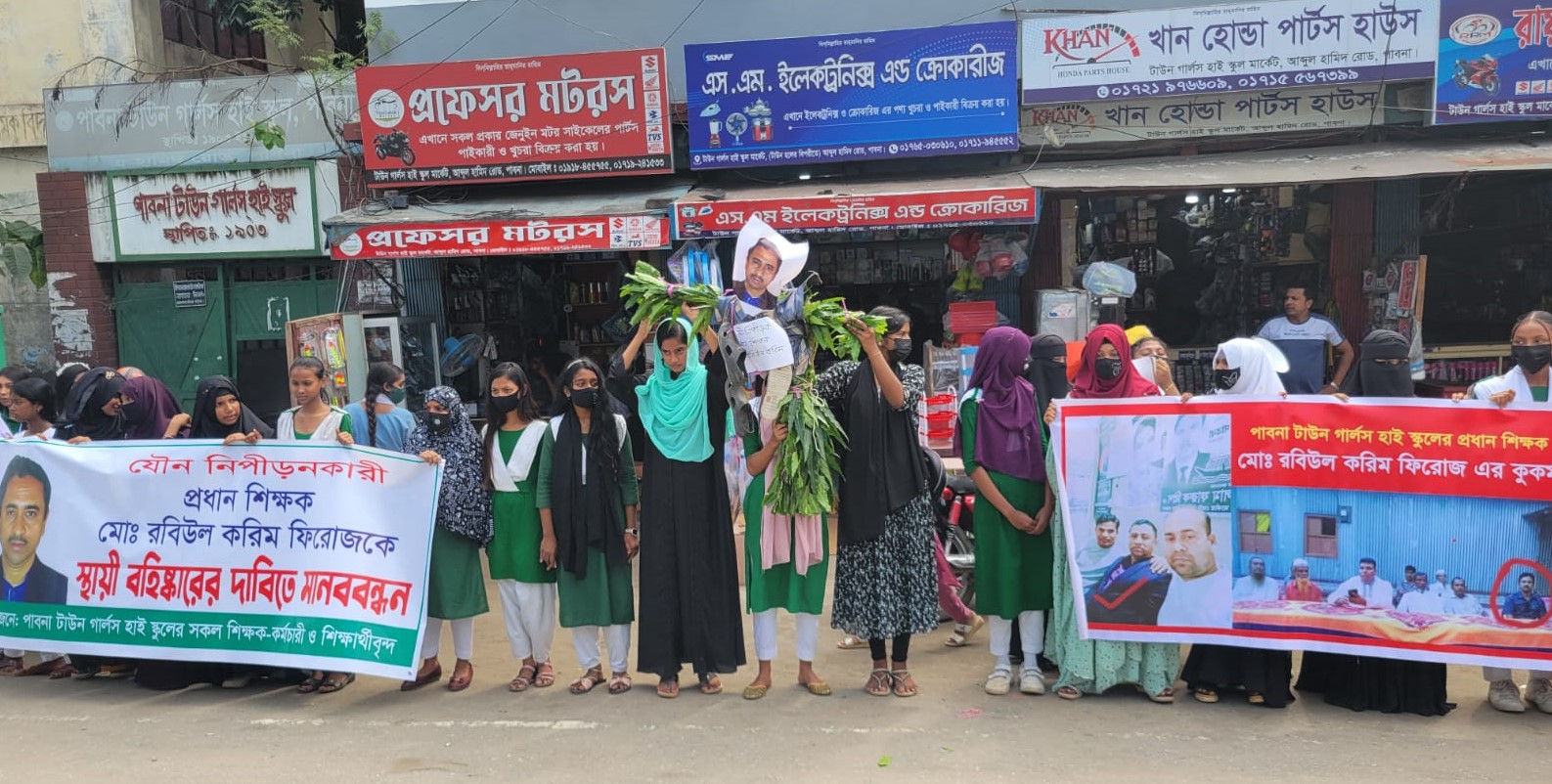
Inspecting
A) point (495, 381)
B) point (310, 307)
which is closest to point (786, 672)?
point (495, 381)

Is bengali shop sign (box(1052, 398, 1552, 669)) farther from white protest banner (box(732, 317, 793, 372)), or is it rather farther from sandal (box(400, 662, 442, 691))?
sandal (box(400, 662, 442, 691))

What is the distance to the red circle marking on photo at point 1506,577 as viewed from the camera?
4.10m

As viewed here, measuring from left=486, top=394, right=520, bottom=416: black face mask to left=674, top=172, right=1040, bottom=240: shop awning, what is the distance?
4.03m

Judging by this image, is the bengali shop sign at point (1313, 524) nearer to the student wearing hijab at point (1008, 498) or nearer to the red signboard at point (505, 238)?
the student wearing hijab at point (1008, 498)

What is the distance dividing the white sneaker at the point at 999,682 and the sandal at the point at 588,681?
1.76m

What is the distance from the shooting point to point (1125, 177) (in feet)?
27.7

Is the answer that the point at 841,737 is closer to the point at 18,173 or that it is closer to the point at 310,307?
the point at 310,307

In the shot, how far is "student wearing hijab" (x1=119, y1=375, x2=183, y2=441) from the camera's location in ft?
17.9

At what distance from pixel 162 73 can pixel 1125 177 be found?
31.0 ft

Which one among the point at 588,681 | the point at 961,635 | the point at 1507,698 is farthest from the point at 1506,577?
the point at 588,681

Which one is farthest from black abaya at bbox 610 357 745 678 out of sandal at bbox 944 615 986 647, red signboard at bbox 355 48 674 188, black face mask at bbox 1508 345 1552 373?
red signboard at bbox 355 48 674 188

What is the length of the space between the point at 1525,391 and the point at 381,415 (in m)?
5.24

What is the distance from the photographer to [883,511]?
14.9ft

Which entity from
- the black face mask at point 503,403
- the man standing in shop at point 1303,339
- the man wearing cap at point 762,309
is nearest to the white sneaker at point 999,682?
the man wearing cap at point 762,309
